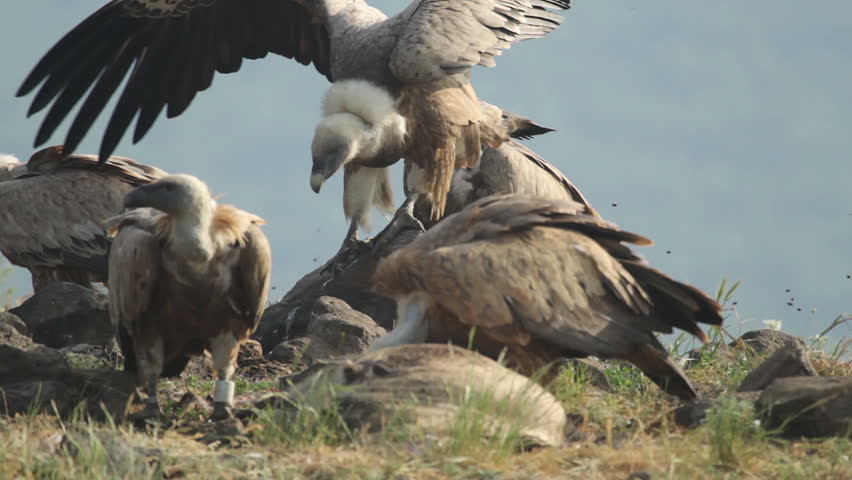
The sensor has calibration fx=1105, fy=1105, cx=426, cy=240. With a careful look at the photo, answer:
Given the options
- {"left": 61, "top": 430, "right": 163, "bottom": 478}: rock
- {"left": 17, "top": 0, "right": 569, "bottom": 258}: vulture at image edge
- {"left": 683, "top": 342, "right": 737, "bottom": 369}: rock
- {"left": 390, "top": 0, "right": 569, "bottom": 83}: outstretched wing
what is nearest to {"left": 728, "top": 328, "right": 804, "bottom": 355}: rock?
{"left": 683, "top": 342, "right": 737, "bottom": 369}: rock

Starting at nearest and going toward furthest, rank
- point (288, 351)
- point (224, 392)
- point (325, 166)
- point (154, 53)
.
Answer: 1. point (224, 392)
2. point (288, 351)
3. point (325, 166)
4. point (154, 53)

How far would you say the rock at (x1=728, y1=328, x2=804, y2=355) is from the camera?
619 cm

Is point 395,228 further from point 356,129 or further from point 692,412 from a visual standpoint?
point 692,412

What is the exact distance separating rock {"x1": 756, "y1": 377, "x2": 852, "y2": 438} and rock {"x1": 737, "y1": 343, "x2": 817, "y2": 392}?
26.5 inches

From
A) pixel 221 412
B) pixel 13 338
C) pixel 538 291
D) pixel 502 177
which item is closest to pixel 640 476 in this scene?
pixel 538 291

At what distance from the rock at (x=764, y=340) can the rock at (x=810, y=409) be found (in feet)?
6.74

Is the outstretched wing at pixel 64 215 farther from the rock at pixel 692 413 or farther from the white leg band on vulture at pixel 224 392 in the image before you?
the rock at pixel 692 413

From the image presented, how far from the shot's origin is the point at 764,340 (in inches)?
248

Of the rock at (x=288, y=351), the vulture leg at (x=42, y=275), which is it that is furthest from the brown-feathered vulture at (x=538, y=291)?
the vulture leg at (x=42, y=275)

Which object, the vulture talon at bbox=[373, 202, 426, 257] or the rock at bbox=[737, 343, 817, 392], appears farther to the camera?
the vulture talon at bbox=[373, 202, 426, 257]

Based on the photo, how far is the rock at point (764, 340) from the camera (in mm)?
6191

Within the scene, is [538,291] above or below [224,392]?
above

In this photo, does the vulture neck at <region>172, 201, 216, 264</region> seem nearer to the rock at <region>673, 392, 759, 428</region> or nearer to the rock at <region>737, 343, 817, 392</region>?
the rock at <region>673, 392, 759, 428</region>

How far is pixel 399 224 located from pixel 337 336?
1.55 metres
